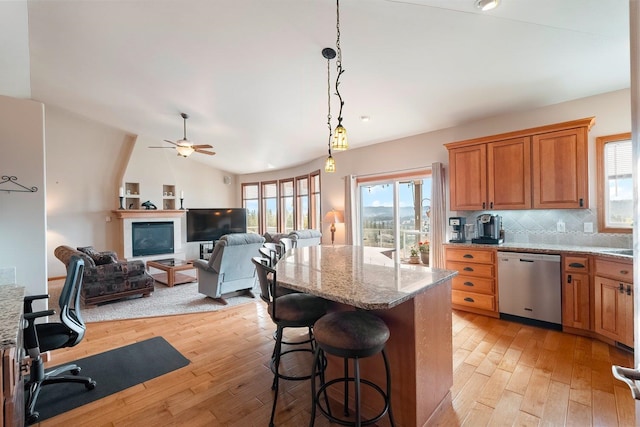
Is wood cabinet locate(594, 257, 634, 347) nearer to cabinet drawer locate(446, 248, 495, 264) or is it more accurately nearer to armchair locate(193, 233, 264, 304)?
cabinet drawer locate(446, 248, 495, 264)

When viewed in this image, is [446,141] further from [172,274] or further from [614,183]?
[172,274]

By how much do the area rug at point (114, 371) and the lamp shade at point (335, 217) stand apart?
3816 mm

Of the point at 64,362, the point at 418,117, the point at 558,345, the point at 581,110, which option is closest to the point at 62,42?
the point at 64,362

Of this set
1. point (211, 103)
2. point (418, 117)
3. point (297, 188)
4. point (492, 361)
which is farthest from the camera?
point (297, 188)

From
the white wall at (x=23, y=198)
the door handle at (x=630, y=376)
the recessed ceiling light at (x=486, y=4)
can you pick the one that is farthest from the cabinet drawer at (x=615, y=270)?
the white wall at (x=23, y=198)

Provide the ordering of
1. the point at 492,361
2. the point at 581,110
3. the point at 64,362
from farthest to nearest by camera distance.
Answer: the point at 581,110 → the point at 64,362 → the point at 492,361

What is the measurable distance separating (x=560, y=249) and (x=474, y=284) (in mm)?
1009

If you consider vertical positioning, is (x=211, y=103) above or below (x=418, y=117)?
above

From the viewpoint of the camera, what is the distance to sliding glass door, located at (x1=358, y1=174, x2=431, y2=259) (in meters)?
5.15

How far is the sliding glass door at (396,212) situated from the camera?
515cm

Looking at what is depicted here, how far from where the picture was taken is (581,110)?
3.42 meters

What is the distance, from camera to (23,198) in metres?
2.85

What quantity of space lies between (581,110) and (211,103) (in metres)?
5.08

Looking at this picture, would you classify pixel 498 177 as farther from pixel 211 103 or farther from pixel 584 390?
pixel 211 103
